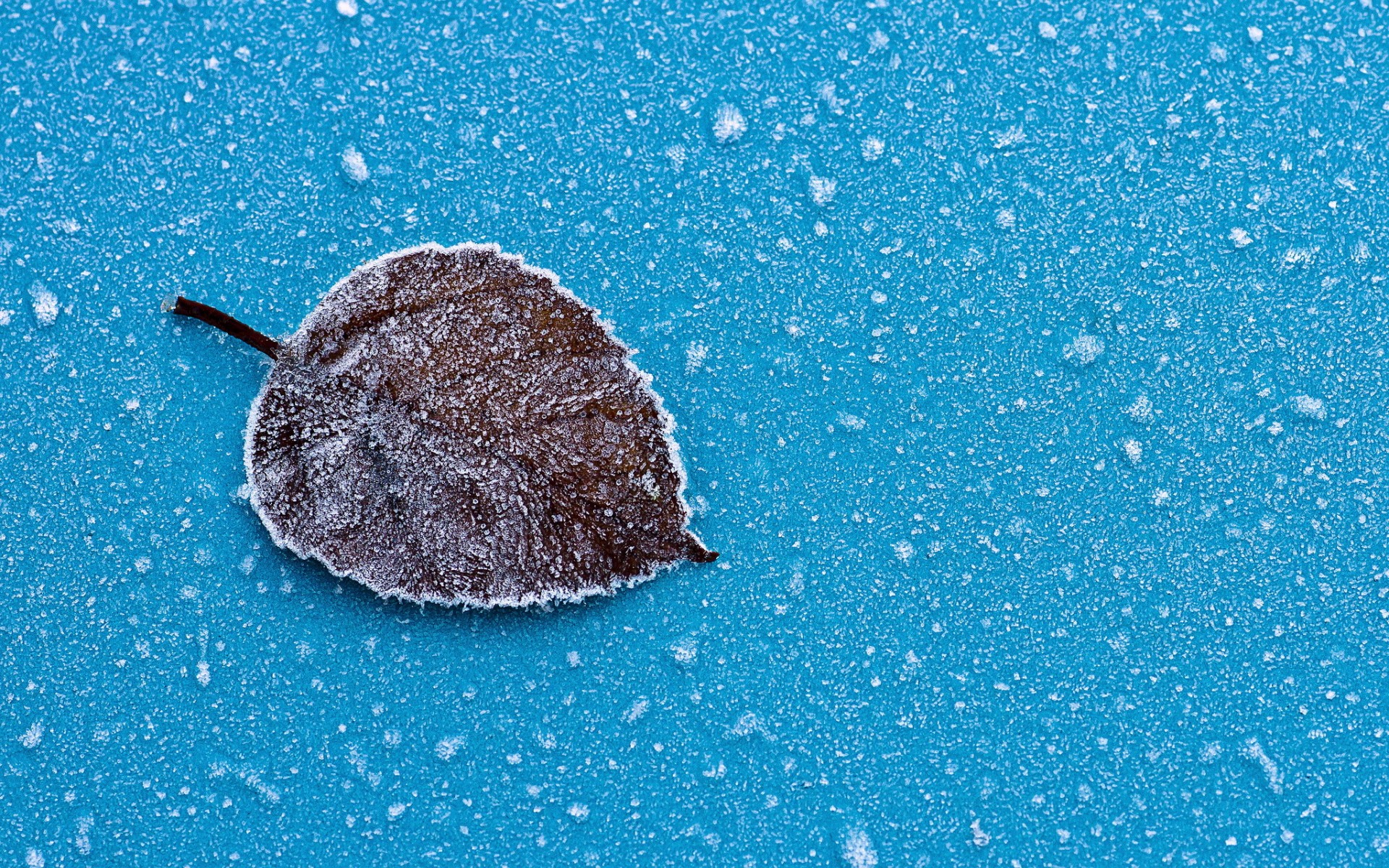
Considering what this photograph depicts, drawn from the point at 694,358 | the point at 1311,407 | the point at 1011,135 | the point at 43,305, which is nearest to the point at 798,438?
the point at 694,358

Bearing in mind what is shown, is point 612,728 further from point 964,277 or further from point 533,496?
point 964,277

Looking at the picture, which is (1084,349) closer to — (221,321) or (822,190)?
(822,190)

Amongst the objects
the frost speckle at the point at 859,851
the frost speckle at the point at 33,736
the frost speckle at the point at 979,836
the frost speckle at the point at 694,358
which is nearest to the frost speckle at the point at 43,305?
the frost speckle at the point at 33,736

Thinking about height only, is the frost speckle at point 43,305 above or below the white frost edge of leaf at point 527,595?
below

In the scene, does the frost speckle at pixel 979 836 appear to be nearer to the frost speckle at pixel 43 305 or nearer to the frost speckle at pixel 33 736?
the frost speckle at pixel 33 736

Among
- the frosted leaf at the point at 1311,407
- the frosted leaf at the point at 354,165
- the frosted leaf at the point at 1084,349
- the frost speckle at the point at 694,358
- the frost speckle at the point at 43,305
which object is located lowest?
the frost speckle at the point at 43,305

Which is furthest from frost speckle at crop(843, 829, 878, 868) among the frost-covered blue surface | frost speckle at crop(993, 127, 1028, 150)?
frost speckle at crop(993, 127, 1028, 150)
